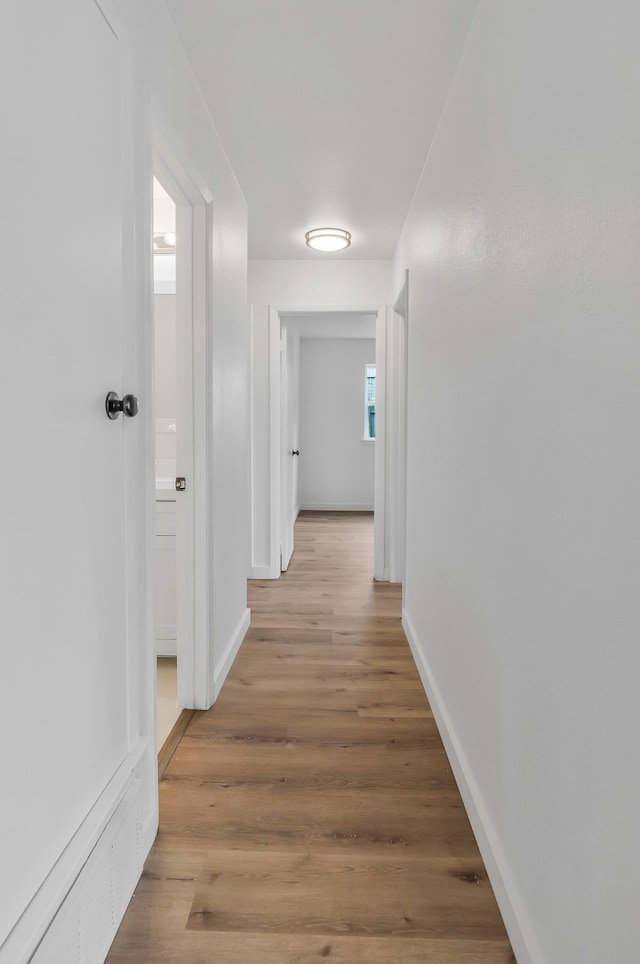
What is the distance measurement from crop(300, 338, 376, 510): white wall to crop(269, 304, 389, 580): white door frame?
3755 millimetres

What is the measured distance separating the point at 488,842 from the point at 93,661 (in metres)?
1.13

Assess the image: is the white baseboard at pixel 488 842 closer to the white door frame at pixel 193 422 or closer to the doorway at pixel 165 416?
the white door frame at pixel 193 422

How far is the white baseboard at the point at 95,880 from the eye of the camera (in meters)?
1.04

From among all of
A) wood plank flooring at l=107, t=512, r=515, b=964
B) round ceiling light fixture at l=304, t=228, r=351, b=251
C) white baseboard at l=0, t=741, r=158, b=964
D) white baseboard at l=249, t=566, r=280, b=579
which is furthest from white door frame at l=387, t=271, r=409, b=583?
white baseboard at l=0, t=741, r=158, b=964

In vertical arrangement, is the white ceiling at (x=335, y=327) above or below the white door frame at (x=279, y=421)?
above

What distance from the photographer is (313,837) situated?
1.78m

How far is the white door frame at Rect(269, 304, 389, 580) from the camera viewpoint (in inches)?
180

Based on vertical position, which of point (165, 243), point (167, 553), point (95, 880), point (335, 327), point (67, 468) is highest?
point (335, 327)

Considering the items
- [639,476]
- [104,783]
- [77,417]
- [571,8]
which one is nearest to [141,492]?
[77,417]

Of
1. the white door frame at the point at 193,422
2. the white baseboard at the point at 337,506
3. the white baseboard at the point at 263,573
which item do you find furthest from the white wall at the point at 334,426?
the white door frame at the point at 193,422

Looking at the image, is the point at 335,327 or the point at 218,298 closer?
the point at 218,298

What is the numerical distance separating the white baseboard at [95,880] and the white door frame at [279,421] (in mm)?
3074

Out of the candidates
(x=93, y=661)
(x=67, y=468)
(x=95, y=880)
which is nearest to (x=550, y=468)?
(x=67, y=468)

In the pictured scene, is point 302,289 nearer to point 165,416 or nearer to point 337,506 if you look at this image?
point 165,416
